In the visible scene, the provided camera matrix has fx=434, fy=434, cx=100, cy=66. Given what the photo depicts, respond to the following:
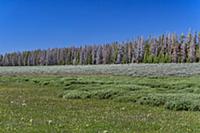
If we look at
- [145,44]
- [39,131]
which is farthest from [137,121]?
[145,44]

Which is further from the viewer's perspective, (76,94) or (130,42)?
(130,42)

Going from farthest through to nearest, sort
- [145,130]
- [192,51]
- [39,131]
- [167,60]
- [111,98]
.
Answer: [167,60]
[192,51]
[111,98]
[145,130]
[39,131]

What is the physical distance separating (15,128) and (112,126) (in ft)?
12.5

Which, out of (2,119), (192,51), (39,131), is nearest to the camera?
(39,131)

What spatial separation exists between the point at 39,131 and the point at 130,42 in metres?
181

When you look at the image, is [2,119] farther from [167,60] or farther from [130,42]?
[130,42]

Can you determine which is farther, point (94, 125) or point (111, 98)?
point (111, 98)

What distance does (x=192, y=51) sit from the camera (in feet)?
503

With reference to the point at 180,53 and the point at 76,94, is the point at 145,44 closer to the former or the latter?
the point at 180,53

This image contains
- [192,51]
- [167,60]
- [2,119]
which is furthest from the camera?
[167,60]

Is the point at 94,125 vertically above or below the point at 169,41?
below

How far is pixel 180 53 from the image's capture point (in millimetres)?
161875

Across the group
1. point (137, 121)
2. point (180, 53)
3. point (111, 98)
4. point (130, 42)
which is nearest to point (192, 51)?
point (180, 53)

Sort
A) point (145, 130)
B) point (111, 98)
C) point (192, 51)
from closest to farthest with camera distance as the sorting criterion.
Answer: point (145, 130)
point (111, 98)
point (192, 51)
